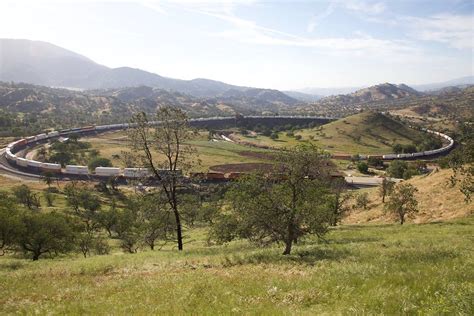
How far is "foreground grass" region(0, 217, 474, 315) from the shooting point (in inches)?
442

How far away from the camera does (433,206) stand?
52688 millimetres

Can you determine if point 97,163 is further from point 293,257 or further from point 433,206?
point 293,257

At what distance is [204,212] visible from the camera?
76.1m

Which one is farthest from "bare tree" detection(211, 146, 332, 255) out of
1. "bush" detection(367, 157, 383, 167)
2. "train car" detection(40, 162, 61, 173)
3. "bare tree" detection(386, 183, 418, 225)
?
"bush" detection(367, 157, 383, 167)

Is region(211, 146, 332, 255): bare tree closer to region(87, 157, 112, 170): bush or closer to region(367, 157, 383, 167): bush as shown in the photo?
region(87, 157, 112, 170): bush

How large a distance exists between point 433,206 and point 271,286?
46590 millimetres

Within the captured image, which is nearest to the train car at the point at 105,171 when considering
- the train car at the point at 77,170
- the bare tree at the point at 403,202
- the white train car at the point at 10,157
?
the train car at the point at 77,170

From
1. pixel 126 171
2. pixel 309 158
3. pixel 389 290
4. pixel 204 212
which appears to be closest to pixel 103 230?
pixel 204 212

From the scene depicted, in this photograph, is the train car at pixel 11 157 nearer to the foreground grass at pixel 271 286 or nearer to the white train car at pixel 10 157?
the white train car at pixel 10 157

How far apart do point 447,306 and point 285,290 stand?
20.3 feet

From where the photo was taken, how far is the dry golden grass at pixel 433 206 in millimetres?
47566

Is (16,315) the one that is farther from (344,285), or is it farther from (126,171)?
(126,171)

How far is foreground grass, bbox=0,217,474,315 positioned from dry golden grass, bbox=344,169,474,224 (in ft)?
82.2

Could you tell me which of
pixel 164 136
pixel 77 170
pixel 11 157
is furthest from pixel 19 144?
pixel 164 136
